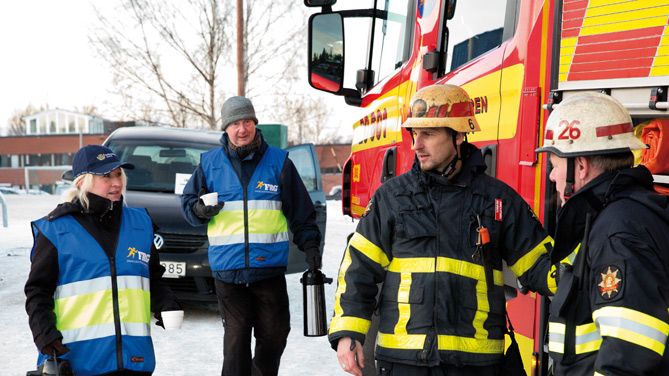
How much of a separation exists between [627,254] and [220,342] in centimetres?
490

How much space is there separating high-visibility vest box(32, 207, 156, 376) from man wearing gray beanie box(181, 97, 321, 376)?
1211 millimetres

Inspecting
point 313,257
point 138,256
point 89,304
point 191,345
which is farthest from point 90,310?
point 191,345

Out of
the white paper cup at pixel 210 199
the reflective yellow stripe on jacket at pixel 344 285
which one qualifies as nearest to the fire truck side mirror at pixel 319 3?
the white paper cup at pixel 210 199

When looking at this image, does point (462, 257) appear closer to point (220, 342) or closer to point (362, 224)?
point (362, 224)

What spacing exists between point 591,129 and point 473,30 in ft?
5.26

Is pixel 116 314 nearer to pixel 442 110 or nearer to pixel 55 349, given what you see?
pixel 55 349

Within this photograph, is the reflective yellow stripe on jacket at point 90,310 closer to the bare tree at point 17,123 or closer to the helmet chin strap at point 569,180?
the helmet chin strap at point 569,180

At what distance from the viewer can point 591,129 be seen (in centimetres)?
209

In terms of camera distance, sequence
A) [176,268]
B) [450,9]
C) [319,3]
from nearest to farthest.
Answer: [450,9]
[319,3]
[176,268]

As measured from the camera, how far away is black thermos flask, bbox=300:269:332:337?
4.50 m

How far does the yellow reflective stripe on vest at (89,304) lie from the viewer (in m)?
3.16

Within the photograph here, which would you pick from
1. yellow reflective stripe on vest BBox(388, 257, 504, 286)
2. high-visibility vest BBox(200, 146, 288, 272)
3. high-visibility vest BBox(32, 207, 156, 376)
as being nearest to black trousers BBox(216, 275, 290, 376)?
high-visibility vest BBox(200, 146, 288, 272)

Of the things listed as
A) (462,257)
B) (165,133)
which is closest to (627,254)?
(462,257)

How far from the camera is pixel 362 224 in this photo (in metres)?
2.86
